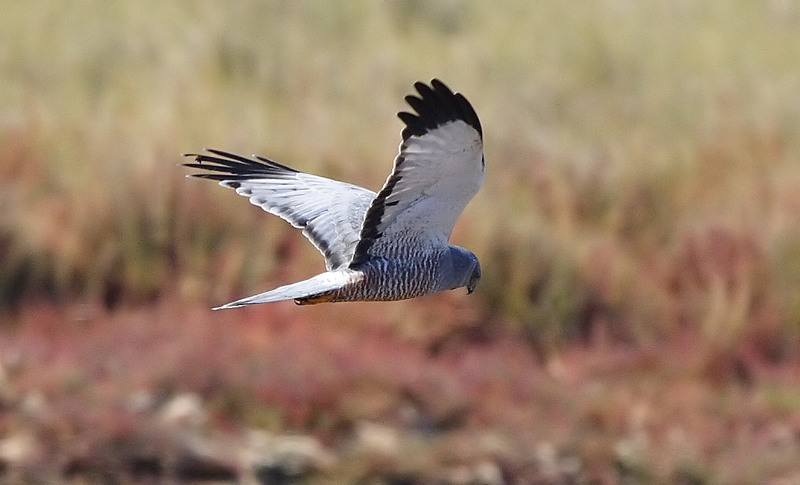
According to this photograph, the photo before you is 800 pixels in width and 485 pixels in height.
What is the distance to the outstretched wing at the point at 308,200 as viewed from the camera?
5113 mm

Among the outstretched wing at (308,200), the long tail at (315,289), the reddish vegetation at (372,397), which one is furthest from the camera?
the reddish vegetation at (372,397)

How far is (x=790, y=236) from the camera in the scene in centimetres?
970

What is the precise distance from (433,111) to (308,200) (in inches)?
44.7

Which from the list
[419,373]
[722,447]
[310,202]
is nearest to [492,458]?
[419,373]

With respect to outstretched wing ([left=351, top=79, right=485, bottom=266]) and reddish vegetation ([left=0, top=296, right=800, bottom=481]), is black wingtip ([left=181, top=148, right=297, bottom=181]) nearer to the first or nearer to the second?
outstretched wing ([left=351, top=79, right=485, bottom=266])

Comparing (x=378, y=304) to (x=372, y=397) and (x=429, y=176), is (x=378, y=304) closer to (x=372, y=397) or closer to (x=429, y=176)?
(x=372, y=397)

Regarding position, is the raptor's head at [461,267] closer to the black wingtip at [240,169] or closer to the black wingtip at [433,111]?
the black wingtip at [433,111]

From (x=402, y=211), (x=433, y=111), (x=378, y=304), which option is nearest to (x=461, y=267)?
(x=402, y=211)

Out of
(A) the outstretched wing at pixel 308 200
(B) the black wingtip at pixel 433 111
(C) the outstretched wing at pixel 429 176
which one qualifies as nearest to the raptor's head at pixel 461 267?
(C) the outstretched wing at pixel 429 176

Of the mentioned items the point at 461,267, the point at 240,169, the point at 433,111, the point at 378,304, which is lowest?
the point at 461,267

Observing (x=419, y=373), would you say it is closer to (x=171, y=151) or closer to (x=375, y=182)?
(x=375, y=182)

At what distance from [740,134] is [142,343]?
4841 mm

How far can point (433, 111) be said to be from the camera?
436 centimetres

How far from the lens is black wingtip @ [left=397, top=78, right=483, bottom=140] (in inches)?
170
